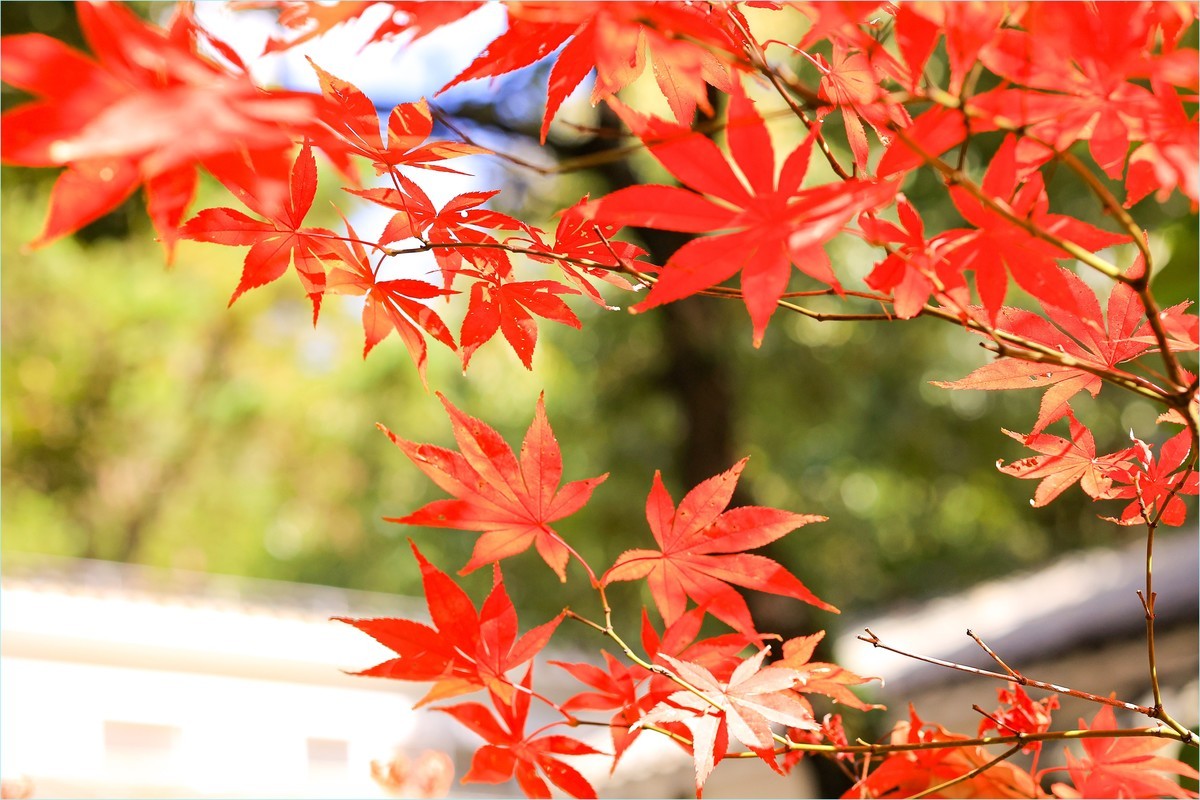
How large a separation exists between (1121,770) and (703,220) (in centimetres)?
58

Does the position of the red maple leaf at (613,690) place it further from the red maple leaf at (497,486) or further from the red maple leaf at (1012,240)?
the red maple leaf at (1012,240)

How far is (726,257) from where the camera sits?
0.44m

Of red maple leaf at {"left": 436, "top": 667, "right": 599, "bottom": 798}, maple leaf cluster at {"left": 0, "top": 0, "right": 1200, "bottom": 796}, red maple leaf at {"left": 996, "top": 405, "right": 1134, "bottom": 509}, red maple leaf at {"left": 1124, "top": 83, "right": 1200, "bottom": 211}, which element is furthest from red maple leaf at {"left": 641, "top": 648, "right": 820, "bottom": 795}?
red maple leaf at {"left": 1124, "top": 83, "right": 1200, "bottom": 211}

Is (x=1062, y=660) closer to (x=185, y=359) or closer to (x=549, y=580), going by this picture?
(x=549, y=580)

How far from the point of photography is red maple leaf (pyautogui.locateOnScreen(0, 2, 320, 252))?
31cm

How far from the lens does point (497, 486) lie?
0.63 metres

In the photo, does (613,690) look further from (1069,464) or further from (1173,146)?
(1173,146)

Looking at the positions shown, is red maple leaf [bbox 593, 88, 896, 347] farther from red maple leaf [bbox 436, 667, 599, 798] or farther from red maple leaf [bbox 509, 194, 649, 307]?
red maple leaf [bbox 436, 667, 599, 798]

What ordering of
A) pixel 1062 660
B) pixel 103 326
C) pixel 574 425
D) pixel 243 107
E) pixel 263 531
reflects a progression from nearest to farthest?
pixel 243 107
pixel 1062 660
pixel 574 425
pixel 103 326
pixel 263 531

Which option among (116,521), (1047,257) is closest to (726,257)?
(1047,257)

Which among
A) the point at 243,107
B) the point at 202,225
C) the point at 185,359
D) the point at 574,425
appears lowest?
the point at 185,359

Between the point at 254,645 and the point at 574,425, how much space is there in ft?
7.84

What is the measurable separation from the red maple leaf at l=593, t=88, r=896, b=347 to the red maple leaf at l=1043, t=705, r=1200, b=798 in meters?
0.52

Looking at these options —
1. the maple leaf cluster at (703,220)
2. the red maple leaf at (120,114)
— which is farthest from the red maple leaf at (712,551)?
the red maple leaf at (120,114)
